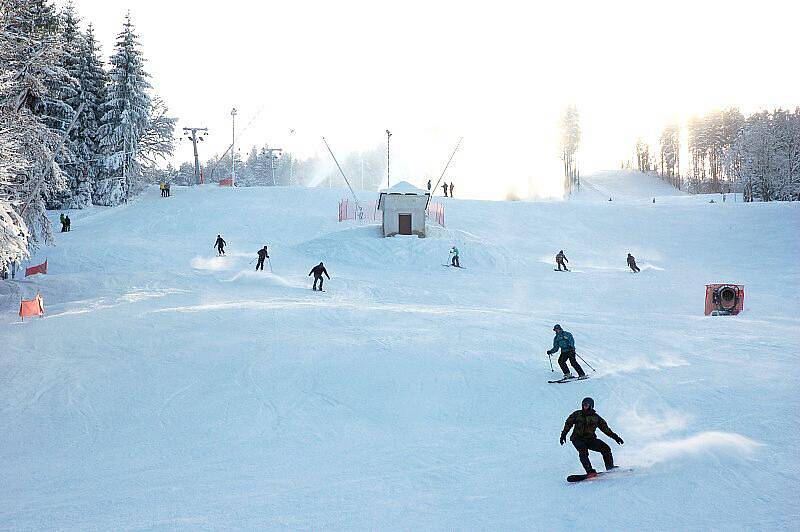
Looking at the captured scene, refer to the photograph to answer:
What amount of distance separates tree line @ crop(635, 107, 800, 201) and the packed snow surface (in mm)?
41702

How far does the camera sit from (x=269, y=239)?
37.2 metres

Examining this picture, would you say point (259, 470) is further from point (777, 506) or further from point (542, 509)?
point (777, 506)

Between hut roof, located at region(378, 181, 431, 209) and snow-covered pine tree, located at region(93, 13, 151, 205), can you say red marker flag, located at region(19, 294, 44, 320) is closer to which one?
hut roof, located at region(378, 181, 431, 209)

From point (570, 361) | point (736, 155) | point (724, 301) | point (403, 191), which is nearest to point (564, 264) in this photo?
point (403, 191)

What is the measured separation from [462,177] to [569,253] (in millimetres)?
45055

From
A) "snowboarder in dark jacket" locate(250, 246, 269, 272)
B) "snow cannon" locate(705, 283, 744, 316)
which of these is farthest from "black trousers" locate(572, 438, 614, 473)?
"snowboarder in dark jacket" locate(250, 246, 269, 272)

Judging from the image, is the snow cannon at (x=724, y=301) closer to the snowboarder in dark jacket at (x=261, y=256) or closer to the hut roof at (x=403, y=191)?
the snowboarder in dark jacket at (x=261, y=256)

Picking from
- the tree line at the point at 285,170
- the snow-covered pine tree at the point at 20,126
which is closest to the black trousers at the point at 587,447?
the snow-covered pine tree at the point at 20,126

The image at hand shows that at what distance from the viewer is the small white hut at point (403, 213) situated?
1366 inches

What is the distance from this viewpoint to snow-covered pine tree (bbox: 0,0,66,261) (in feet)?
43.8

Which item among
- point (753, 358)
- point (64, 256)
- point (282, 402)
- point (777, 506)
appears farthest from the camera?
Result: point (64, 256)

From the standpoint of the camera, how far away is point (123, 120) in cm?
4562

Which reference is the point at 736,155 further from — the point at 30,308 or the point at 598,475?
the point at 30,308

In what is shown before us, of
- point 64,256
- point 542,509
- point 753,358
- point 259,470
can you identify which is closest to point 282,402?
point 259,470
